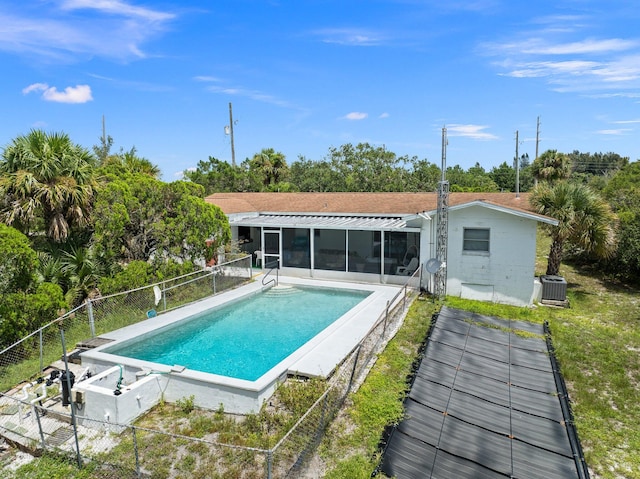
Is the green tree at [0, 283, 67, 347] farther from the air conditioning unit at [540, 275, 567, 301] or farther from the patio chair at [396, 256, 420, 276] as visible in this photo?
the air conditioning unit at [540, 275, 567, 301]

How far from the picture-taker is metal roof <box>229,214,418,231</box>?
1810 cm

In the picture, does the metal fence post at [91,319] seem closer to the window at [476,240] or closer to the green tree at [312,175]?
the window at [476,240]

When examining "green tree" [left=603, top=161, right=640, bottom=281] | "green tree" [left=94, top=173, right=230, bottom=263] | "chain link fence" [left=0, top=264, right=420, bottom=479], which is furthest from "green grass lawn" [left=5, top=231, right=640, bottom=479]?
"green tree" [left=94, top=173, right=230, bottom=263]

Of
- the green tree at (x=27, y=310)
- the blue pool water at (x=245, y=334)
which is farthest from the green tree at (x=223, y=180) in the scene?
the green tree at (x=27, y=310)

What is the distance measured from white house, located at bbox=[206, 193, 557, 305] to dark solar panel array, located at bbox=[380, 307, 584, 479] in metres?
4.48

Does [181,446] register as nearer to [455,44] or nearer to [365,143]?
[455,44]

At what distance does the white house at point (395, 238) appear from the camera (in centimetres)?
1576

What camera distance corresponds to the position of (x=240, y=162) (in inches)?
1794

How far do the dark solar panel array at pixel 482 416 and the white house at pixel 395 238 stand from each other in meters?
4.48

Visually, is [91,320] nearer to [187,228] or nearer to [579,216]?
[187,228]

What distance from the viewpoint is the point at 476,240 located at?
53.1ft

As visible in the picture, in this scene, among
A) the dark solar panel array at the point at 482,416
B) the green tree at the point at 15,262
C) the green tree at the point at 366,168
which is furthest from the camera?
the green tree at the point at 366,168

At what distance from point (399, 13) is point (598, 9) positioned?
23.4 ft

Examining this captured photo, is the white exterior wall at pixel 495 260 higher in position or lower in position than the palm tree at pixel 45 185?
lower
